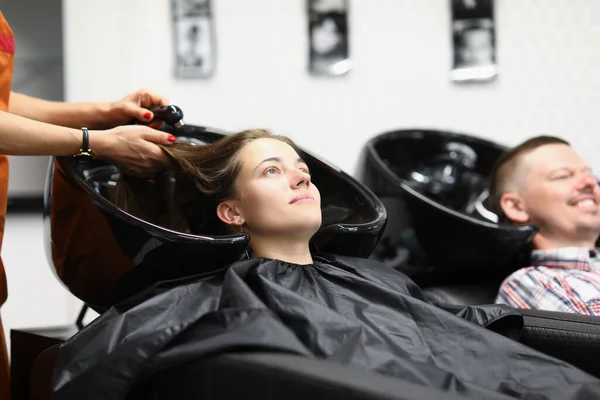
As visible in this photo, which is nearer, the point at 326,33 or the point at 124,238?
the point at 124,238

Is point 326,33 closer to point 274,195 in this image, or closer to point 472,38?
point 472,38

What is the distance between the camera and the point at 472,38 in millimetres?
2441

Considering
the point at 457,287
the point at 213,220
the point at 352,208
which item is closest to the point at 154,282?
the point at 213,220

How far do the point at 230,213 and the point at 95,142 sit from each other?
13.7 inches

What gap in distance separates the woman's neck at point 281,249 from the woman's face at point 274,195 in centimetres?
2

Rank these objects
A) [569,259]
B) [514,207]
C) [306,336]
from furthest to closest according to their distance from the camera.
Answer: [514,207] → [569,259] → [306,336]

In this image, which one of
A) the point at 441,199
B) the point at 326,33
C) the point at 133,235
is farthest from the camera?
the point at 326,33

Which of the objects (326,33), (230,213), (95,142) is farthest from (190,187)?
(326,33)

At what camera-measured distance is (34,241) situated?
88.8 inches

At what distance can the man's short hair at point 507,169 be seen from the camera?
1.95 m

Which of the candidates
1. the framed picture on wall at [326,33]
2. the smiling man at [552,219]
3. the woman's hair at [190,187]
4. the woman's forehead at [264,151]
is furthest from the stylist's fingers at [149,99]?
the smiling man at [552,219]

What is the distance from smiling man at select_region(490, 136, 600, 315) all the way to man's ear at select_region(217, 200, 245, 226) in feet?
2.56

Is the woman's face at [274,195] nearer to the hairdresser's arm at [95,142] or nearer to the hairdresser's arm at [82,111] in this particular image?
the hairdresser's arm at [95,142]

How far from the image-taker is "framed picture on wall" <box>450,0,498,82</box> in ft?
8.00
